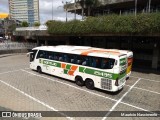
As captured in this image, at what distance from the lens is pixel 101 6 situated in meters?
29.1

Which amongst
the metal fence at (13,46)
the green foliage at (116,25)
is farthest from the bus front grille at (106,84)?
the metal fence at (13,46)

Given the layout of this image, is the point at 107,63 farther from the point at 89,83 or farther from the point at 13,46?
the point at 13,46

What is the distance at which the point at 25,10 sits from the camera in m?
113

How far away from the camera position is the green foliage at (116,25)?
1484 centimetres

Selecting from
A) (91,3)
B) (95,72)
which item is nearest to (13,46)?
(91,3)

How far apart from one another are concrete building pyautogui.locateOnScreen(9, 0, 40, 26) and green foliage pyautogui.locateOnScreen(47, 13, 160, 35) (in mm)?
95632

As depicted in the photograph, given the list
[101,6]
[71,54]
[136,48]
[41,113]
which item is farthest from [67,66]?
[101,6]

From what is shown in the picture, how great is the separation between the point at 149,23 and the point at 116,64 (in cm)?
679

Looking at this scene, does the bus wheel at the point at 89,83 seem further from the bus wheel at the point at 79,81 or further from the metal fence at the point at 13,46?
A: the metal fence at the point at 13,46

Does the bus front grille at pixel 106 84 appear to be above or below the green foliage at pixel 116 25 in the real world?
below

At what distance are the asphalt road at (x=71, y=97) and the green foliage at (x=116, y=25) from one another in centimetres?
473

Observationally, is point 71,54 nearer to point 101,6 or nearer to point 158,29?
point 158,29

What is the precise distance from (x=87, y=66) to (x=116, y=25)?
6784 mm

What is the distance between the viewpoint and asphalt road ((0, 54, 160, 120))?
9.12 meters
